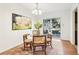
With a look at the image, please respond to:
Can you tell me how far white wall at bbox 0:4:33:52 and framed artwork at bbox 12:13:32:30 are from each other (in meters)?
0.13

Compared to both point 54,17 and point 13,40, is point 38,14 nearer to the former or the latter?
point 54,17

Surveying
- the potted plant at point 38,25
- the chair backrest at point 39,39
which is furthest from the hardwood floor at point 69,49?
the potted plant at point 38,25

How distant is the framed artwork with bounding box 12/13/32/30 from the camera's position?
4.25m

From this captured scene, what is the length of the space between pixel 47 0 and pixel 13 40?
2859mm

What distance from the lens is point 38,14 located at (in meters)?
3.97

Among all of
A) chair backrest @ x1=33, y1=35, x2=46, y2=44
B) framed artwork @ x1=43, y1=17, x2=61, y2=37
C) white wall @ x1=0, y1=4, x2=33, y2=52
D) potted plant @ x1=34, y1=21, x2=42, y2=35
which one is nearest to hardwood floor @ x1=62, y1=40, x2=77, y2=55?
framed artwork @ x1=43, y1=17, x2=61, y2=37

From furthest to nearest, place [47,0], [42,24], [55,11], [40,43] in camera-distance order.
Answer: [55,11], [42,24], [40,43], [47,0]

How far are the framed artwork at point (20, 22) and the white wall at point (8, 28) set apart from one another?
13 cm

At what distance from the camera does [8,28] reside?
4.60m

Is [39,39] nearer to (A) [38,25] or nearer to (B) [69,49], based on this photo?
(A) [38,25]

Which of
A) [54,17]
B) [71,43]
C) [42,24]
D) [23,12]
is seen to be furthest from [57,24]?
[71,43]

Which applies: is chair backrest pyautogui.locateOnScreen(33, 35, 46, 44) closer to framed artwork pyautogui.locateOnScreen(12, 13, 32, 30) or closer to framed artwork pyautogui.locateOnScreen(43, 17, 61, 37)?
framed artwork pyautogui.locateOnScreen(43, 17, 61, 37)

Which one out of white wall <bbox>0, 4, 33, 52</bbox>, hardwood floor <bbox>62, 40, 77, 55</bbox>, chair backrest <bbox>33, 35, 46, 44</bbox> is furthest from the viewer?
white wall <bbox>0, 4, 33, 52</bbox>

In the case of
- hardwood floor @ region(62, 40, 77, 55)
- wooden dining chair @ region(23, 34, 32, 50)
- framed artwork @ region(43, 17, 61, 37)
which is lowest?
hardwood floor @ region(62, 40, 77, 55)
